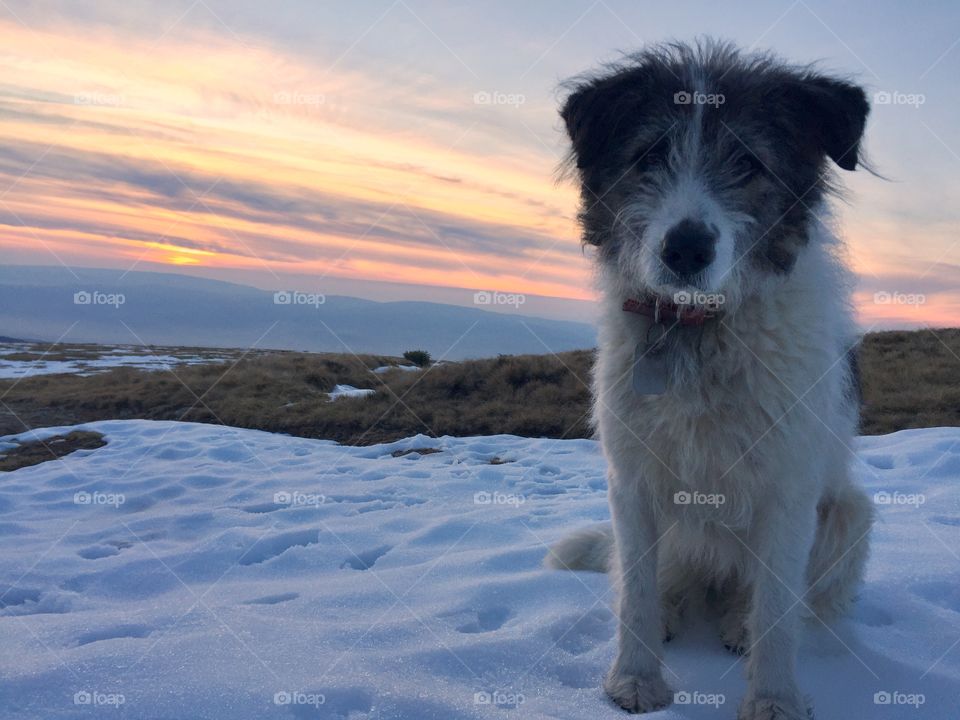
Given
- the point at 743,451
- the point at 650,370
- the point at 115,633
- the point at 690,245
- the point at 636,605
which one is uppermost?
the point at 690,245

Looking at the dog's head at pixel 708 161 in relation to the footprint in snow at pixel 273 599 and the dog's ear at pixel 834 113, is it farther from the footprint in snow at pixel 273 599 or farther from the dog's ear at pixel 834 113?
the footprint in snow at pixel 273 599

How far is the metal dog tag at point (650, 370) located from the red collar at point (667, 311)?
136 mm

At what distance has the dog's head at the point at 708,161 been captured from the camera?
2.48 m

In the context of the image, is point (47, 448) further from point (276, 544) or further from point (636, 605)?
point (636, 605)

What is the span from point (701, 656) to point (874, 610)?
101 centimetres

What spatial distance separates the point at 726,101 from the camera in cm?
268

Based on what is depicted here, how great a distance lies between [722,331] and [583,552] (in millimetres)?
1736

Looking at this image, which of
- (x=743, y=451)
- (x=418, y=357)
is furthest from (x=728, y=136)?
(x=418, y=357)

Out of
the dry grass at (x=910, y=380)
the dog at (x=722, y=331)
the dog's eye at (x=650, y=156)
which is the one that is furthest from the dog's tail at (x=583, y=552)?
the dry grass at (x=910, y=380)

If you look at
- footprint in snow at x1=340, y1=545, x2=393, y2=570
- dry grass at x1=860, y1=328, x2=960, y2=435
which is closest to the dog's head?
footprint in snow at x1=340, y1=545, x2=393, y2=570

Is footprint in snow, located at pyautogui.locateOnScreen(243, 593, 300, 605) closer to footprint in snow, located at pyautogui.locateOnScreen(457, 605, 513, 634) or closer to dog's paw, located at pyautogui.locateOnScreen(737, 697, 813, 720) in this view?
footprint in snow, located at pyautogui.locateOnScreen(457, 605, 513, 634)

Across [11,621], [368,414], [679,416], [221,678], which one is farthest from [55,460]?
[679,416]

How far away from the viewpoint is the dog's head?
248 cm

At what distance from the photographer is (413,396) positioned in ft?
42.5
